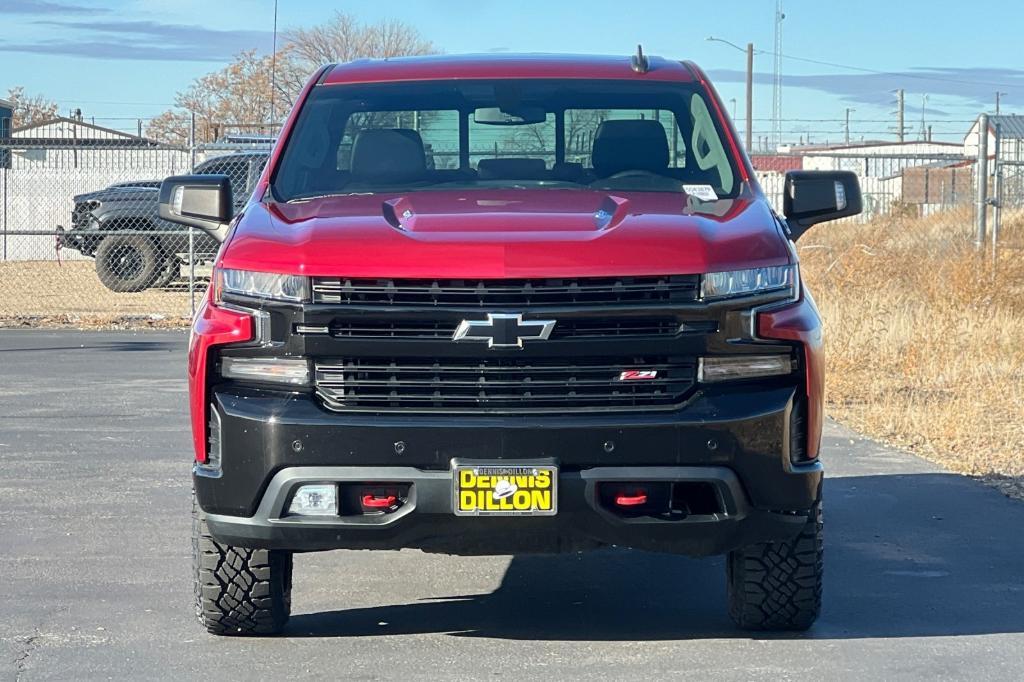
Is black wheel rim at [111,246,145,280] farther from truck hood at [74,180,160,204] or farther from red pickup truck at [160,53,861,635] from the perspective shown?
red pickup truck at [160,53,861,635]

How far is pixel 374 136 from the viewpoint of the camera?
6.29 metres

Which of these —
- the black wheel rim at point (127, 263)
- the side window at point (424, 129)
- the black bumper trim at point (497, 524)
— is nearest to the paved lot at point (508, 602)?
the black bumper trim at point (497, 524)

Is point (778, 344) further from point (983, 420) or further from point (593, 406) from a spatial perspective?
point (983, 420)

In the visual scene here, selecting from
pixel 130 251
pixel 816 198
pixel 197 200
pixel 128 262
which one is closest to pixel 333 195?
pixel 197 200

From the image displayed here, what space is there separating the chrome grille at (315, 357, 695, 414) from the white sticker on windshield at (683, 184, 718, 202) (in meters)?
1.08

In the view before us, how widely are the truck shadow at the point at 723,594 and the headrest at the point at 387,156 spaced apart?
5.15 feet

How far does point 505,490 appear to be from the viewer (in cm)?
484

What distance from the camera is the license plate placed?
484 centimetres

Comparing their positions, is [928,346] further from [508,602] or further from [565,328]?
[565,328]

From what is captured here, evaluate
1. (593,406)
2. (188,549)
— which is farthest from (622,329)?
(188,549)

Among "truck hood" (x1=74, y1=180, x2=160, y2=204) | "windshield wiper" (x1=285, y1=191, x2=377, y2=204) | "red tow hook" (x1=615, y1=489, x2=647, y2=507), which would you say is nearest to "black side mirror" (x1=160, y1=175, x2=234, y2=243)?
"windshield wiper" (x1=285, y1=191, x2=377, y2=204)

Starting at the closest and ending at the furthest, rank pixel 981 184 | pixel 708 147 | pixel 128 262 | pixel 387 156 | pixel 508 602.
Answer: pixel 508 602 < pixel 387 156 < pixel 708 147 < pixel 981 184 < pixel 128 262

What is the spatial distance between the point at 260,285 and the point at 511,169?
1.50 m

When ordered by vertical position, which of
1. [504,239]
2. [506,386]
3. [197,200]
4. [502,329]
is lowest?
[506,386]
